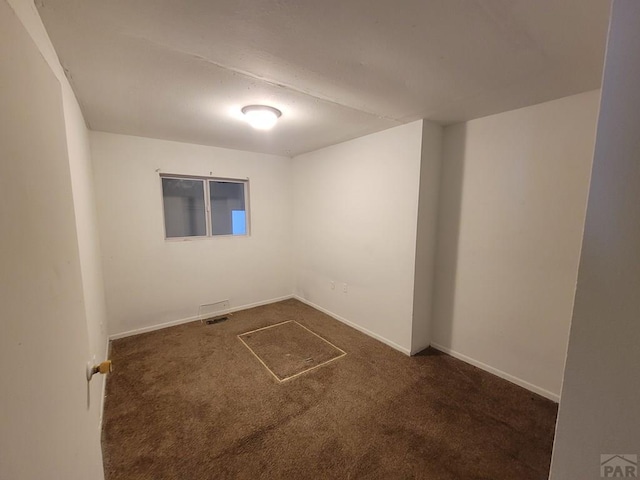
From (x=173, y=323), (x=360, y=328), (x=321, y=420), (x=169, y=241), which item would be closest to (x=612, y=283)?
(x=321, y=420)

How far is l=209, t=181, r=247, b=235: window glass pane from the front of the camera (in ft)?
11.8

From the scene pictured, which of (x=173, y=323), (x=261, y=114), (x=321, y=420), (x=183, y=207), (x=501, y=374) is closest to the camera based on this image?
(x=321, y=420)

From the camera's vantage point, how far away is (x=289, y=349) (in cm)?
277

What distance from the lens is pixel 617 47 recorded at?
0.56 meters

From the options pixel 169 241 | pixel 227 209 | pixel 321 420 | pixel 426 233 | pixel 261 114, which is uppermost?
pixel 261 114

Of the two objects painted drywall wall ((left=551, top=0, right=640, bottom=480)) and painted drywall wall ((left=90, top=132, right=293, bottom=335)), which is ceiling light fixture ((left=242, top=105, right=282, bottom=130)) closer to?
painted drywall wall ((left=90, top=132, right=293, bottom=335))

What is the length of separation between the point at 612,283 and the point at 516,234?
6.06ft

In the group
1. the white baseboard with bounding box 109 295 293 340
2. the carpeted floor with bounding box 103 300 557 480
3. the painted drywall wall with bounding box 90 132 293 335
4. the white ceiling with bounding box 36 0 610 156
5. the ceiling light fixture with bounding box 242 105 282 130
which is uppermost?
the white ceiling with bounding box 36 0 610 156

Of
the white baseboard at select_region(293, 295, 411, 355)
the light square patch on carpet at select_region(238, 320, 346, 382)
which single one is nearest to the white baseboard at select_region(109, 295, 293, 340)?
the white baseboard at select_region(293, 295, 411, 355)

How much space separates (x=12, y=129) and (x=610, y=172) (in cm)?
125

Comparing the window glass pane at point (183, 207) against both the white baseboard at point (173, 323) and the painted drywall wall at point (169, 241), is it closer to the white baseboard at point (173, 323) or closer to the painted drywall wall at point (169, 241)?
the painted drywall wall at point (169, 241)

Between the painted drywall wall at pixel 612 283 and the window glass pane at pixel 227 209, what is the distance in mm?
3617

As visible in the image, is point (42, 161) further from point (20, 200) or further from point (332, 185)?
point (332, 185)

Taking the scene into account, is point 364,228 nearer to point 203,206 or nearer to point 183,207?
point 203,206
